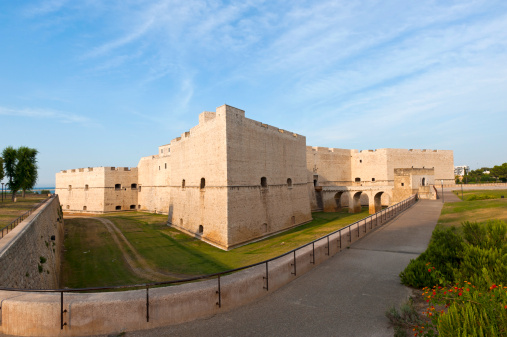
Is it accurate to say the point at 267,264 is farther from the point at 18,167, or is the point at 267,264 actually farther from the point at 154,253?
the point at 18,167

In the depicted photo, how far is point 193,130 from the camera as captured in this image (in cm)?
2533

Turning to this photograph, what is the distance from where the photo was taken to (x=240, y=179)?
69.0 ft

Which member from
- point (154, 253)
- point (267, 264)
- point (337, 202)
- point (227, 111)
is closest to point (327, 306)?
point (267, 264)

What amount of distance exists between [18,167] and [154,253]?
24.4 m

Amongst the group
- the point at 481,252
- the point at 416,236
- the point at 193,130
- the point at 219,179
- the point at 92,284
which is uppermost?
the point at 193,130

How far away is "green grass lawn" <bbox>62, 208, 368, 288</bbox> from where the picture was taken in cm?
1530

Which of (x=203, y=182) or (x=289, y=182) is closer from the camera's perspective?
(x=203, y=182)

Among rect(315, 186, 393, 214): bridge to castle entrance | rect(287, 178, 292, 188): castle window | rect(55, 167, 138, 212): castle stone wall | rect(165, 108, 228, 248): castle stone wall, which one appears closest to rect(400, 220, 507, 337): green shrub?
rect(165, 108, 228, 248): castle stone wall

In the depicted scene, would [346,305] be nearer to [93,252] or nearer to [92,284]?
[92,284]

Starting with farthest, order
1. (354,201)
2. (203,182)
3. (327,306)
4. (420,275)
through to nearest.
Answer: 1. (354,201)
2. (203,182)
3. (420,275)
4. (327,306)

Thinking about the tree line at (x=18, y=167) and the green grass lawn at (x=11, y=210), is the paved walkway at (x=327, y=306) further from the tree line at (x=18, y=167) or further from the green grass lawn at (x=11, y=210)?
the tree line at (x=18, y=167)

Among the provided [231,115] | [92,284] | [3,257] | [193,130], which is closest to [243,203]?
[231,115]

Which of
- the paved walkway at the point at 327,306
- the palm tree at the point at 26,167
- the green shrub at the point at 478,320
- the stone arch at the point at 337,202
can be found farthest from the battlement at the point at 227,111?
the palm tree at the point at 26,167

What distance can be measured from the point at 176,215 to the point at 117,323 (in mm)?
24819
